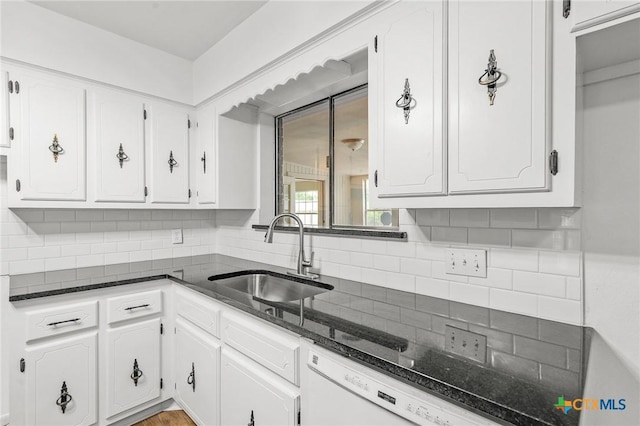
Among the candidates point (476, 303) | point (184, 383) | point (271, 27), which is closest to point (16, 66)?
point (271, 27)

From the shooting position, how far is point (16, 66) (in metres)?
1.82

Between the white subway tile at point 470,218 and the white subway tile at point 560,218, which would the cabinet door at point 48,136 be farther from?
the white subway tile at point 560,218

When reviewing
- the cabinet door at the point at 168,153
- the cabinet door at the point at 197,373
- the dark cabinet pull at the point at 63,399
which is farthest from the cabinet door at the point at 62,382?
the cabinet door at the point at 168,153

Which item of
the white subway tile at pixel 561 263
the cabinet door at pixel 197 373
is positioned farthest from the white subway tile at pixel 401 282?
the cabinet door at pixel 197 373

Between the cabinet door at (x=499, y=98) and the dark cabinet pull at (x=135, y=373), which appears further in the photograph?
the dark cabinet pull at (x=135, y=373)

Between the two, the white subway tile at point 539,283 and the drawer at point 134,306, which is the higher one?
the white subway tile at point 539,283

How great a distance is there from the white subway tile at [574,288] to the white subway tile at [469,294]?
0.27 meters

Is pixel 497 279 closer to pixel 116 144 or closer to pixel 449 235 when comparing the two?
pixel 449 235

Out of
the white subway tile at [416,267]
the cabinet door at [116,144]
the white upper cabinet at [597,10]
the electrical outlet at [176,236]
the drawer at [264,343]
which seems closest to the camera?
the white upper cabinet at [597,10]

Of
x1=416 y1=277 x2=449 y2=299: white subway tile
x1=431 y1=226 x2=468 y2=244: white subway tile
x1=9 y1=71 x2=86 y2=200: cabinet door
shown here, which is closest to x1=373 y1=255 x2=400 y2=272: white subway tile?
x1=416 y1=277 x2=449 y2=299: white subway tile

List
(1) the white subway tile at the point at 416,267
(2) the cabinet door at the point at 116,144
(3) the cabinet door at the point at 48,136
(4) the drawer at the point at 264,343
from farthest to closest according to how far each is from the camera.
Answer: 1. (2) the cabinet door at the point at 116,144
2. (3) the cabinet door at the point at 48,136
3. (1) the white subway tile at the point at 416,267
4. (4) the drawer at the point at 264,343

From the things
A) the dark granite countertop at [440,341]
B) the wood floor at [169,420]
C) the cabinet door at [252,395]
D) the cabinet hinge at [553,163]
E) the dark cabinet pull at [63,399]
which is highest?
the cabinet hinge at [553,163]

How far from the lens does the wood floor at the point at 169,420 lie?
6.58 ft

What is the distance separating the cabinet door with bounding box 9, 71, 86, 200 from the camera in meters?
1.83
